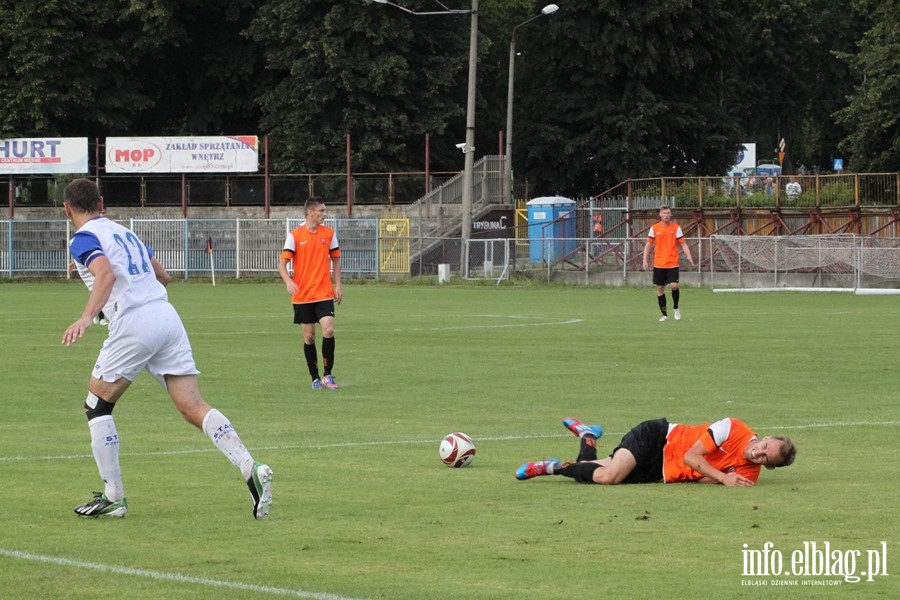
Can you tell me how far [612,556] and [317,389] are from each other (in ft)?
33.5

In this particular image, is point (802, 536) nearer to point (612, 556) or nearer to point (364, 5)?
point (612, 556)

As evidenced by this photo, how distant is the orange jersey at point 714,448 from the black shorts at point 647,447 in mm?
53

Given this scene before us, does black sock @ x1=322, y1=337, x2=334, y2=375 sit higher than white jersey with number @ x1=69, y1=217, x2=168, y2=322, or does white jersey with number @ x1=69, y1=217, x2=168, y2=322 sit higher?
white jersey with number @ x1=69, y1=217, x2=168, y2=322

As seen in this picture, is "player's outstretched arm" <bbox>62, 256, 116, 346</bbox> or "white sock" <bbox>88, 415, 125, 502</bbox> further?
"white sock" <bbox>88, 415, 125, 502</bbox>

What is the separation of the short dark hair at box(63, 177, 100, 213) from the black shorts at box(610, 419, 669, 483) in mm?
3998

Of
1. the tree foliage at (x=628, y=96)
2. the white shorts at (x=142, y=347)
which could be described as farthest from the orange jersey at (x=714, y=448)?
the tree foliage at (x=628, y=96)

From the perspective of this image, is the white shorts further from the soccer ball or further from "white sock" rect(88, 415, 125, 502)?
the soccer ball

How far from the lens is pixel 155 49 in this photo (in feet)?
211

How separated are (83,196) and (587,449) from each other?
4.04 meters

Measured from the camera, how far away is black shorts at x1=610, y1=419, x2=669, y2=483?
10469 millimetres

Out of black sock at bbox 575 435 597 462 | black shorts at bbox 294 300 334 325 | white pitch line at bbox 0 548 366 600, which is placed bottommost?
white pitch line at bbox 0 548 366 600

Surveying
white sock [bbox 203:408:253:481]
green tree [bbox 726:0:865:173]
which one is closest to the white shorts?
white sock [bbox 203:408:253:481]

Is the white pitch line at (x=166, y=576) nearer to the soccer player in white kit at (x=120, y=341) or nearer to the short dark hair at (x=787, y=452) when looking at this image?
the soccer player in white kit at (x=120, y=341)

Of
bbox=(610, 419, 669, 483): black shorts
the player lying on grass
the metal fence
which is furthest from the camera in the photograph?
the metal fence
